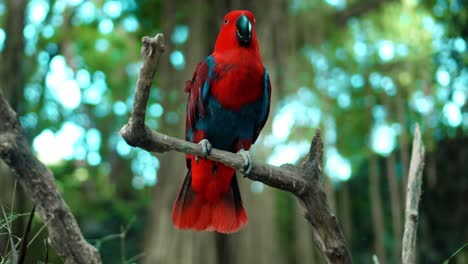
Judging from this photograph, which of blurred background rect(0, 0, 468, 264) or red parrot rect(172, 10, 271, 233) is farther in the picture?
blurred background rect(0, 0, 468, 264)

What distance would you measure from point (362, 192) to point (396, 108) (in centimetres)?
145

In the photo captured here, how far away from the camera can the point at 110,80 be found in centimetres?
555

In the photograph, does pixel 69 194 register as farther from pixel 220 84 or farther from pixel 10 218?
pixel 10 218

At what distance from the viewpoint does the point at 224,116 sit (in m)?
2.18

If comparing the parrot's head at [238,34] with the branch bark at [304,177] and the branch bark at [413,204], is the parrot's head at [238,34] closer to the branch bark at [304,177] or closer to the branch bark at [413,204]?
the branch bark at [304,177]

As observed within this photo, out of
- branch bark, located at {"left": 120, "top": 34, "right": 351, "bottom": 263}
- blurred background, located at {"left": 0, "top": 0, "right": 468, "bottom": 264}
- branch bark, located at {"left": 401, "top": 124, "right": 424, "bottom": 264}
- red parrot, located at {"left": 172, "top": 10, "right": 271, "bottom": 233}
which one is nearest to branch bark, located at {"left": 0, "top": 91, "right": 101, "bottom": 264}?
branch bark, located at {"left": 120, "top": 34, "right": 351, "bottom": 263}

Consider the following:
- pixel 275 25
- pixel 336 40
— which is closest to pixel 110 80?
pixel 275 25

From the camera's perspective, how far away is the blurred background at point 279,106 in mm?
4133

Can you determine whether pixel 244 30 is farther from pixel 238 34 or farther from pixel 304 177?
pixel 304 177

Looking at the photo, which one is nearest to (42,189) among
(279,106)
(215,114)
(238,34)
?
(215,114)

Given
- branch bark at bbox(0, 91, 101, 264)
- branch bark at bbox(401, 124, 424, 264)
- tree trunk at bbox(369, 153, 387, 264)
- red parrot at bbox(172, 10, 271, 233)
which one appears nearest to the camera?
branch bark at bbox(0, 91, 101, 264)

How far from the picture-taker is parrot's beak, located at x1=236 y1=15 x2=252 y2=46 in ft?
7.03

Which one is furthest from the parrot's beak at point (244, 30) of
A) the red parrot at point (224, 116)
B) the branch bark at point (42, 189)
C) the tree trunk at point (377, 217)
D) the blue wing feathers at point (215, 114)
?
the tree trunk at point (377, 217)

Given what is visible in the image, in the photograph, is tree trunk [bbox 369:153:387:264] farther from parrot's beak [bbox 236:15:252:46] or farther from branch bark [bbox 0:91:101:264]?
branch bark [bbox 0:91:101:264]
